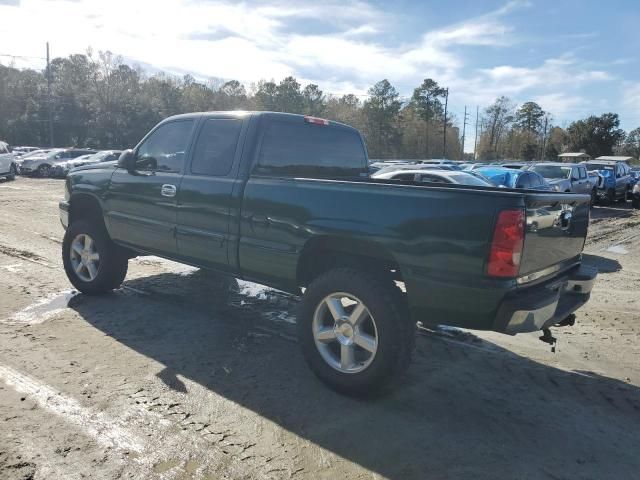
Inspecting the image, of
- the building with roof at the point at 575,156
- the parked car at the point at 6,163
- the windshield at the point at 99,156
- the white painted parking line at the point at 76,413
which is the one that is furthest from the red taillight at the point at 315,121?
the building with roof at the point at 575,156

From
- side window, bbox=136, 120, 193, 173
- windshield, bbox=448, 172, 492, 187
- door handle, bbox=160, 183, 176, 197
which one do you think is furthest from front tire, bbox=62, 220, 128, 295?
windshield, bbox=448, 172, 492, 187

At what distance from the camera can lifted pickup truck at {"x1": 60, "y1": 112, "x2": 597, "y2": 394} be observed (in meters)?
3.09

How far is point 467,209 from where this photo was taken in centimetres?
306

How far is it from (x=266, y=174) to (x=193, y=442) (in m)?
2.28

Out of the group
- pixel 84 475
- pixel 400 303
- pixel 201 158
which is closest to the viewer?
pixel 84 475

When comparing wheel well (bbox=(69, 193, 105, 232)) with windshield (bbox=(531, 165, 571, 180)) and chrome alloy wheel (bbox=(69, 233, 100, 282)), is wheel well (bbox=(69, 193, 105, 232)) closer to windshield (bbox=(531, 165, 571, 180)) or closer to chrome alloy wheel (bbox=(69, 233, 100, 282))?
chrome alloy wheel (bbox=(69, 233, 100, 282))

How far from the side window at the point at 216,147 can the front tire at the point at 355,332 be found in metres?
1.52

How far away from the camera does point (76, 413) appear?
3285 millimetres

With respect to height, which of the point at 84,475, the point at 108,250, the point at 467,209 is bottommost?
the point at 84,475

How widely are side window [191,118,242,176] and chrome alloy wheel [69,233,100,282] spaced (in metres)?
1.87

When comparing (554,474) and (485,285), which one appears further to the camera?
(485,285)

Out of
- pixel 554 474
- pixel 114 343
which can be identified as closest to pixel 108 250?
pixel 114 343

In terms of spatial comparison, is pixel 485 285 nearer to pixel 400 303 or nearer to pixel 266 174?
pixel 400 303

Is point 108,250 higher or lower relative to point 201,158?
lower
